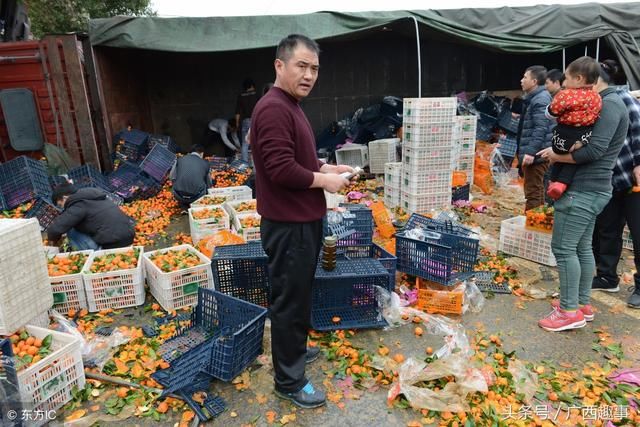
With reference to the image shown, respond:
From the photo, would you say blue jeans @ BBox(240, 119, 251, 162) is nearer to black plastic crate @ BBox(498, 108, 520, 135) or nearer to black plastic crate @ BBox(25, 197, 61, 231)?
black plastic crate @ BBox(25, 197, 61, 231)

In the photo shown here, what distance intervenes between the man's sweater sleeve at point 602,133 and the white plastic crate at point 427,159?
11.3 ft

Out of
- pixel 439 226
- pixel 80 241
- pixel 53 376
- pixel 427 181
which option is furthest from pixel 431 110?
pixel 53 376

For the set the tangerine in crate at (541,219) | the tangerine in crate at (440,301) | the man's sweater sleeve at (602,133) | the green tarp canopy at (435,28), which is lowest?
the tangerine in crate at (440,301)

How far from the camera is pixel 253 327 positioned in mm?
3225

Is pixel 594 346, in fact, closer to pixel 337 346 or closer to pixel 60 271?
pixel 337 346

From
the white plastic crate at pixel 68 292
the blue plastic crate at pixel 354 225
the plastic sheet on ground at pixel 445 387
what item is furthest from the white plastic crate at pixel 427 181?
the white plastic crate at pixel 68 292

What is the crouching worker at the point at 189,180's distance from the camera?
7.50 metres

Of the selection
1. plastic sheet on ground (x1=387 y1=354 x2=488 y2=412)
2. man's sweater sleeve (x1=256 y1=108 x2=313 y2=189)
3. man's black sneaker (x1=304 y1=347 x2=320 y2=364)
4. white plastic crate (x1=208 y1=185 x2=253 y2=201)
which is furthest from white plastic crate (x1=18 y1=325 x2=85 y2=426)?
white plastic crate (x1=208 y1=185 x2=253 y2=201)

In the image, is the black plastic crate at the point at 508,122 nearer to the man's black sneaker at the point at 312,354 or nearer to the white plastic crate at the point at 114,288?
the man's black sneaker at the point at 312,354

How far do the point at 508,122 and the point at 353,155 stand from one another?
4243mm

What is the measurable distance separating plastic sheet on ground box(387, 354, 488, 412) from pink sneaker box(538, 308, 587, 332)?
1154 millimetres

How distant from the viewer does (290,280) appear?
266 centimetres

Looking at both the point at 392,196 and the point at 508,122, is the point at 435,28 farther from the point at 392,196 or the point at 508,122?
the point at 392,196

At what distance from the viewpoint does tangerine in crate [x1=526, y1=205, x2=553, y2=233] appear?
5.13 m
